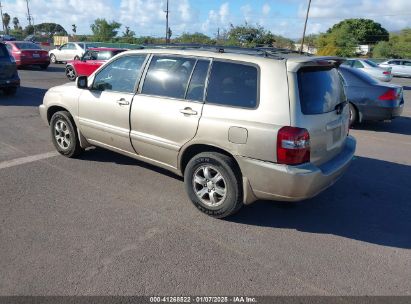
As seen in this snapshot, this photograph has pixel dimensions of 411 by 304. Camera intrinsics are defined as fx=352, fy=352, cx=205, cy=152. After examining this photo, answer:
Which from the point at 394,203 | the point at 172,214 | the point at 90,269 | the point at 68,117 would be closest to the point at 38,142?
the point at 68,117

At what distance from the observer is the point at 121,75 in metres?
4.70

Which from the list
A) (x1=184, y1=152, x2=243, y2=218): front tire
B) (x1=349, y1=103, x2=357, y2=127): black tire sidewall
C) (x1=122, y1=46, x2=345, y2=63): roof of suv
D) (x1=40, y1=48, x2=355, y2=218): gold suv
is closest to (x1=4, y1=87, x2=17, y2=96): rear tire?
(x1=40, y1=48, x2=355, y2=218): gold suv

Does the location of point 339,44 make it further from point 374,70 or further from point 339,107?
point 339,107

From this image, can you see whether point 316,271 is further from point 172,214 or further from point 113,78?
point 113,78

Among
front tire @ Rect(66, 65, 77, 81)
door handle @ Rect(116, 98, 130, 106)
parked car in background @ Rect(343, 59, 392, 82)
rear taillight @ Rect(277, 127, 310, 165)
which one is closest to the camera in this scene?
rear taillight @ Rect(277, 127, 310, 165)

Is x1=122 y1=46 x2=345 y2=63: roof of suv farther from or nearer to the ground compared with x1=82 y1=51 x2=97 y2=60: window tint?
farther from the ground

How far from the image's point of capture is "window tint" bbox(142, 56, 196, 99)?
402 cm

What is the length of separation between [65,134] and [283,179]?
3617 mm

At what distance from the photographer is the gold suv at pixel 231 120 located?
3352 millimetres

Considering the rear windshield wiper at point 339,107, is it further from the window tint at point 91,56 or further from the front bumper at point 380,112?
the window tint at point 91,56

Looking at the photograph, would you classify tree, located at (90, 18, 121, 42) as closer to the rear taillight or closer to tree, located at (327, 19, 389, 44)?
tree, located at (327, 19, 389, 44)

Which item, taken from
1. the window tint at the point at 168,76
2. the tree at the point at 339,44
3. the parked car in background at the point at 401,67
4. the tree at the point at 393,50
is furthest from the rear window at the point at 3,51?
the tree at the point at 393,50

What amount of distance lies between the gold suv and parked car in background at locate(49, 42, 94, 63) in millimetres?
20079

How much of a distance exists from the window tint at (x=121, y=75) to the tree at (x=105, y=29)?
53.9 meters
